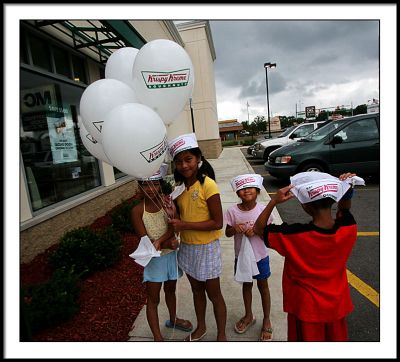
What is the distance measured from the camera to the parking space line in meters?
2.68

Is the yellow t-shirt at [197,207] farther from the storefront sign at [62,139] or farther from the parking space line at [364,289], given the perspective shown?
the storefront sign at [62,139]

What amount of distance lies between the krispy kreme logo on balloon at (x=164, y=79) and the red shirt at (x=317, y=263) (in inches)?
47.7

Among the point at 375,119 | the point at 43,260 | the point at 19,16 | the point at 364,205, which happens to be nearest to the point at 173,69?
the point at 19,16

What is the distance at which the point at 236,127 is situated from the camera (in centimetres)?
6238

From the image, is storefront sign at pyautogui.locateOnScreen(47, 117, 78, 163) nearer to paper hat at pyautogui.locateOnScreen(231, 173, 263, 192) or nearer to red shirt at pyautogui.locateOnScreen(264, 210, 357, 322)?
paper hat at pyautogui.locateOnScreen(231, 173, 263, 192)

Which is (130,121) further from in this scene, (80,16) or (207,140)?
(207,140)

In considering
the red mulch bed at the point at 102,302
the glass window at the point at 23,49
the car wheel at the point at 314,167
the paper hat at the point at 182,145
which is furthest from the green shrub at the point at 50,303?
the car wheel at the point at 314,167

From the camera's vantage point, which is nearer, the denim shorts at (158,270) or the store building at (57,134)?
the denim shorts at (158,270)

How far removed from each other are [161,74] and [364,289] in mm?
2805

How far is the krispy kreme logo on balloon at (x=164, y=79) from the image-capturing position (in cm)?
198

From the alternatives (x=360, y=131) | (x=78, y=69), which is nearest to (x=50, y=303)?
(x=78, y=69)

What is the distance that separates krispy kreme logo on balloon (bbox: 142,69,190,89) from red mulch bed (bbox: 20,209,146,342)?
6.83 feet

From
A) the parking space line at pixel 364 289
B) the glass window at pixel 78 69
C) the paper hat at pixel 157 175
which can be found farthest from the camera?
the glass window at pixel 78 69

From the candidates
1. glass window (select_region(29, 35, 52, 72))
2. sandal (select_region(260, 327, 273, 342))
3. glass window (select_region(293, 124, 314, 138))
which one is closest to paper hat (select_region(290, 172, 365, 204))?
sandal (select_region(260, 327, 273, 342))
